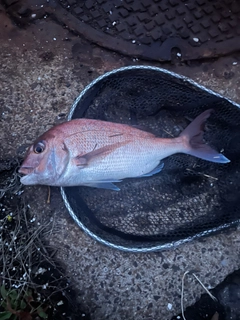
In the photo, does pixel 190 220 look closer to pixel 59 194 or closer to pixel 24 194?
pixel 59 194

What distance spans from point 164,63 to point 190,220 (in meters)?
1.09

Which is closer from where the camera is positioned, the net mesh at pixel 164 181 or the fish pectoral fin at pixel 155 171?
the fish pectoral fin at pixel 155 171

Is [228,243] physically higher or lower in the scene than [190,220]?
lower

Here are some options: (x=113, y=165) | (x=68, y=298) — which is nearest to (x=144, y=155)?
(x=113, y=165)

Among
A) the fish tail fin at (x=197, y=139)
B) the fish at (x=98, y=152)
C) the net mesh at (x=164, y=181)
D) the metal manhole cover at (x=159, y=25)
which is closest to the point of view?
the fish at (x=98, y=152)

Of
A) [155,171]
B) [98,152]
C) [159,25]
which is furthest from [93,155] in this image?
[159,25]

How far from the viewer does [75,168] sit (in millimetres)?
2148

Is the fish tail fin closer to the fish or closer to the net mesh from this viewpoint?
the fish

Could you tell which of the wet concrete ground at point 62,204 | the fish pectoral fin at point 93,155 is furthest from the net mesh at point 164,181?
the fish pectoral fin at point 93,155

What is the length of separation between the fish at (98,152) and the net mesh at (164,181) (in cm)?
20

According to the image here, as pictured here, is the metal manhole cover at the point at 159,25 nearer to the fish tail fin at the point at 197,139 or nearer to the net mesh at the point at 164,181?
the net mesh at the point at 164,181

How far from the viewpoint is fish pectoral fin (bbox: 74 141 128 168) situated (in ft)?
7.03

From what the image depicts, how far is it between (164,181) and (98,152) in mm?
592

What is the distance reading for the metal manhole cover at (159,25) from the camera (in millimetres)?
2820
